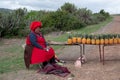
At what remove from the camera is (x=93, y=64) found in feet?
33.7

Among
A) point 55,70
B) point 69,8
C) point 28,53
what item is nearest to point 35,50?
point 28,53

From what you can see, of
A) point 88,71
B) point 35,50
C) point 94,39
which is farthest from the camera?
point 94,39

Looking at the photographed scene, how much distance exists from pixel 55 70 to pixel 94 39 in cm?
197

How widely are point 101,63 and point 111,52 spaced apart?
246cm

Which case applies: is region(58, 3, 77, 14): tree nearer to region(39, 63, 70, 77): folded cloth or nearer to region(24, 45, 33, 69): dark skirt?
region(24, 45, 33, 69): dark skirt

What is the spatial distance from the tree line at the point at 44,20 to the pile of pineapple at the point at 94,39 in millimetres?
9935

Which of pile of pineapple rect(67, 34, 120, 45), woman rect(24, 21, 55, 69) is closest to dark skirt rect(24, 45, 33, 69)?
woman rect(24, 21, 55, 69)

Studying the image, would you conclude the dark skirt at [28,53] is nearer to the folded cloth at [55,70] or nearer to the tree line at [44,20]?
the folded cloth at [55,70]

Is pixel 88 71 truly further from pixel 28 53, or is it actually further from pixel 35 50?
pixel 28 53

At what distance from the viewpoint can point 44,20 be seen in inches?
1037

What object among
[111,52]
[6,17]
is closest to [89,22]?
[6,17]

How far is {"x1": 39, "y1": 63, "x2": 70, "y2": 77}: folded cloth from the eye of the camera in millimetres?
8812

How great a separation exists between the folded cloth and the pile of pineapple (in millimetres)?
1524

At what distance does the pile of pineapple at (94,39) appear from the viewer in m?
10.3
